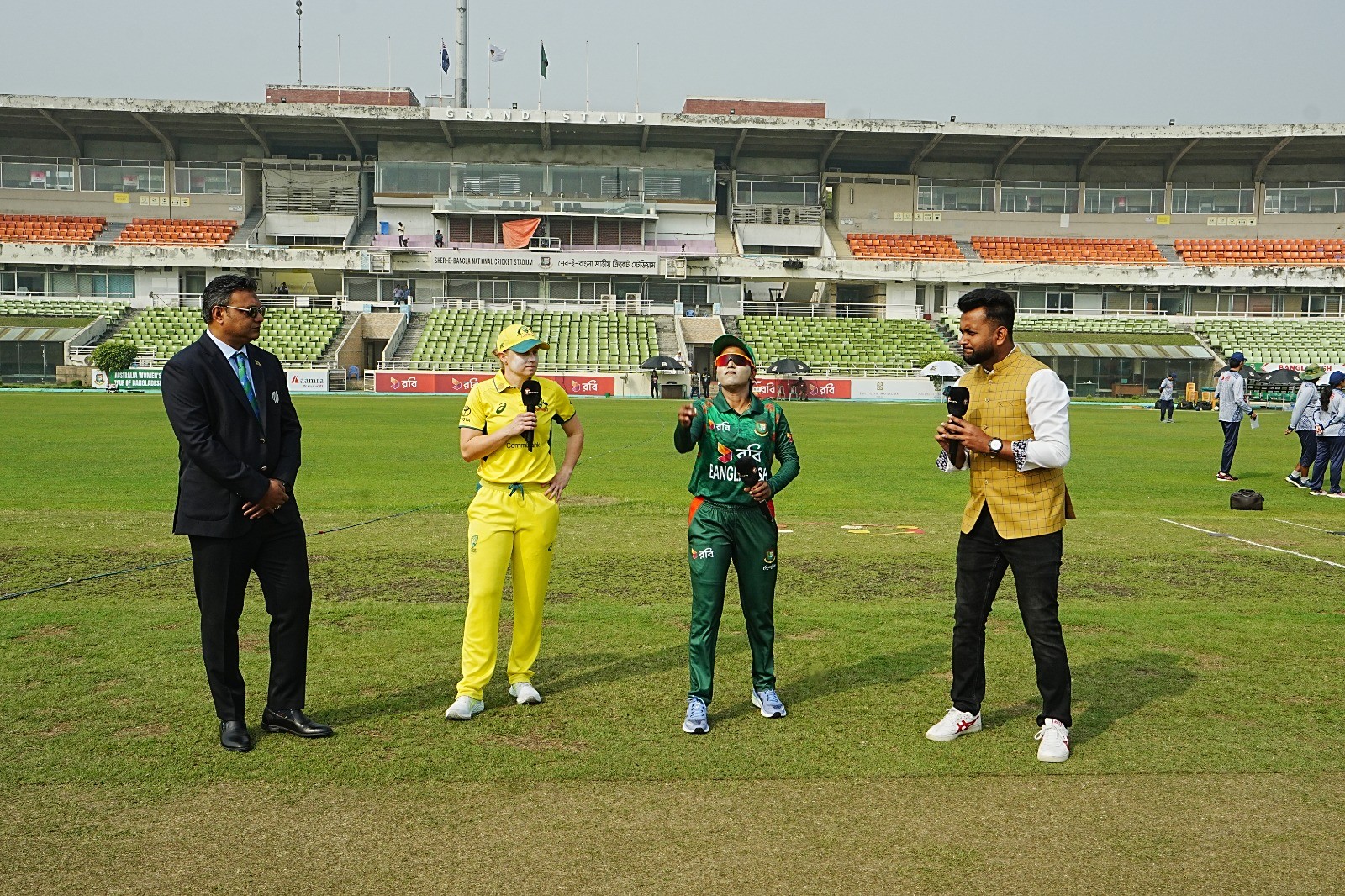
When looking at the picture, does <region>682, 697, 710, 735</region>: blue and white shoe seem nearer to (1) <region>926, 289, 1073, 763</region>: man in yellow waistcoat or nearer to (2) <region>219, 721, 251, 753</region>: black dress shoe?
(1) <region>926, 289, 1073, 763</region>: man in yellow waistcoat

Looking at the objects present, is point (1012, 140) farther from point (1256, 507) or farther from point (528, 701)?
point (528, 701)

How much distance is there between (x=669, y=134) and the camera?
224ft

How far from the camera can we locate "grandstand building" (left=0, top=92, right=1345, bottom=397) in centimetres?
6456

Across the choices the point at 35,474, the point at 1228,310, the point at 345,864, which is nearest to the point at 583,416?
the point at 35,474

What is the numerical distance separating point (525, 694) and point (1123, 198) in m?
74.3

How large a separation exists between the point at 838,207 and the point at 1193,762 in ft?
228

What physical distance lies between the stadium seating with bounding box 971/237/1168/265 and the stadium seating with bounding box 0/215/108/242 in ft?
176

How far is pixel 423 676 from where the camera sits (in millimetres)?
6816

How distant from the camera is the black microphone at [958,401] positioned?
5574mm

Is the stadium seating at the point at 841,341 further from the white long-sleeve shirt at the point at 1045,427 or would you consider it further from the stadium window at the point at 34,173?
the white long-sleeve shirt at the point at 1045,427

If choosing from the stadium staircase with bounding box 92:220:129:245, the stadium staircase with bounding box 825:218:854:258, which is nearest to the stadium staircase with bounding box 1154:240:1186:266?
the stadium staircase with bounding box 825:218:854:258

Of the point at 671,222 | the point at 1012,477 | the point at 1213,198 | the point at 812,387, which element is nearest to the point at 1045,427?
the point at 1012,477

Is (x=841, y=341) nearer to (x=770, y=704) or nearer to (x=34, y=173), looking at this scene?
(x=34, y=173)

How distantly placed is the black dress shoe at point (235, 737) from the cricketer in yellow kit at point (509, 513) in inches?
42.1
